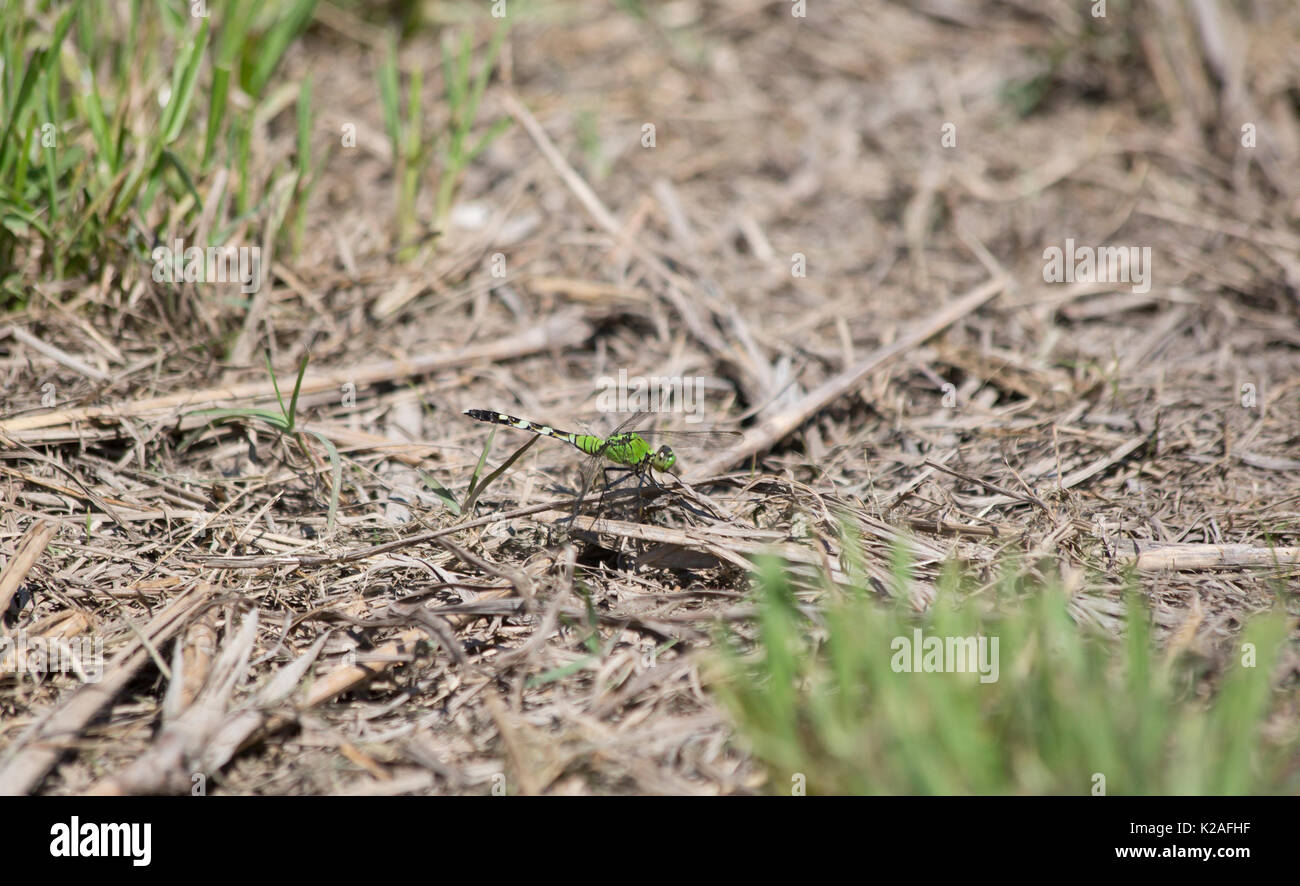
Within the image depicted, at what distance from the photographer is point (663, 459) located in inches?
103

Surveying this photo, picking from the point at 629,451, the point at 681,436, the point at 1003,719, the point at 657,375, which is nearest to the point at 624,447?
the point at 629,451

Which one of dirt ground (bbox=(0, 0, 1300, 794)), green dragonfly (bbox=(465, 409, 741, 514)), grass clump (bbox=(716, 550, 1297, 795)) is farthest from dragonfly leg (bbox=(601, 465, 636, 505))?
grass clump (bbox=(716, 550, 1297, 795))

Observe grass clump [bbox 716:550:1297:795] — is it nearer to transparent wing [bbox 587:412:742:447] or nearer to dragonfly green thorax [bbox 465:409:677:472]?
dragonfly green thorax [bbox 465:409:677:472]

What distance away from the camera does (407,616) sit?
2.23 meters

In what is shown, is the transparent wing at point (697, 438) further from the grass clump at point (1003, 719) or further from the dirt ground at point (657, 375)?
the grass clump at point (1003, 719)

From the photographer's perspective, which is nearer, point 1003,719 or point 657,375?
point 1003,719

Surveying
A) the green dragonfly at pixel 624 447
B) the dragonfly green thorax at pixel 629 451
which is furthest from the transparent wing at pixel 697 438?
the dragonfly green thorax at pixel 629 451

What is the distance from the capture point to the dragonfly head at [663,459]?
8.57 feet

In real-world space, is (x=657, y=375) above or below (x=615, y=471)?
above

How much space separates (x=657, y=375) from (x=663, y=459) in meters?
0.87

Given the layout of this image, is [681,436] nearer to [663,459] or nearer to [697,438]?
[697,438]

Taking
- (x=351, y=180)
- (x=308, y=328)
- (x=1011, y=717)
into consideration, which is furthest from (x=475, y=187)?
(x=1011, y=717)

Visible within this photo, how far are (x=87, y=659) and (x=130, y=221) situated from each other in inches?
63.3
